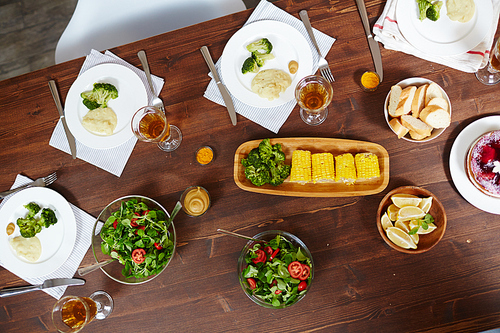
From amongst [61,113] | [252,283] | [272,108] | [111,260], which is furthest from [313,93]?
[61,113]

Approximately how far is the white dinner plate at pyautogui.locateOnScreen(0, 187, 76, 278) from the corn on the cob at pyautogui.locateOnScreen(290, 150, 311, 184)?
5.48 feet

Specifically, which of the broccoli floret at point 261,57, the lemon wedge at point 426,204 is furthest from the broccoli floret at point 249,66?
the lemon wedge at point 426,204

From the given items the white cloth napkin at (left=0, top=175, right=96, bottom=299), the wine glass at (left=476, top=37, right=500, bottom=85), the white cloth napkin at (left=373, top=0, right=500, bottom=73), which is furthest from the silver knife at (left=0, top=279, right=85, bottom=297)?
the wine glass at (left=476, top=37, right=500, bottom=85)

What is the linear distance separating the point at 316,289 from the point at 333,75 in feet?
5.05

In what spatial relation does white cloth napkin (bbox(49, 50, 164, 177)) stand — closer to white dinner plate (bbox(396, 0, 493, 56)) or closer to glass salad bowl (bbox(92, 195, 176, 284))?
glass salad bowl (bbox(92, 195, 176, 284))

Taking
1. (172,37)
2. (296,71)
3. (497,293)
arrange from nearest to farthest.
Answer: (497,293) → (296,71) → (172,37)

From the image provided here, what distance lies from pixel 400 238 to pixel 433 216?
11.2 inches

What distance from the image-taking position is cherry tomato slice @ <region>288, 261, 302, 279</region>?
1893 mm

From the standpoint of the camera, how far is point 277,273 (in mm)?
1908

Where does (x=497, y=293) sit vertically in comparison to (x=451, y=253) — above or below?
below

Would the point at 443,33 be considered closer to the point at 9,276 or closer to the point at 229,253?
the point at 229,253

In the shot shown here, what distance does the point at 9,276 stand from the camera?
7.50 ft

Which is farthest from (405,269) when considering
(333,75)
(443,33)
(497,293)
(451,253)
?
(443,33)

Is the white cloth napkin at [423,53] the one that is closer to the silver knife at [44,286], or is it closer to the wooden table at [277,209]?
the wooden table at [277,209]
